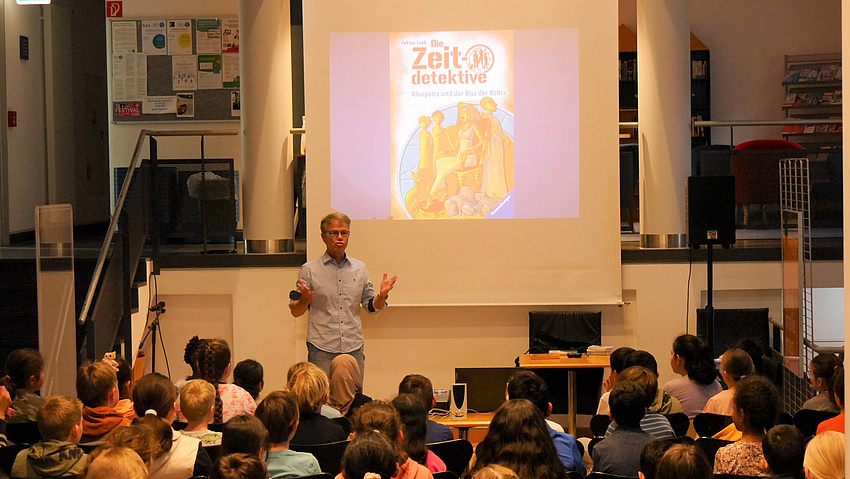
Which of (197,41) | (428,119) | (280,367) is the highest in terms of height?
(197,41)

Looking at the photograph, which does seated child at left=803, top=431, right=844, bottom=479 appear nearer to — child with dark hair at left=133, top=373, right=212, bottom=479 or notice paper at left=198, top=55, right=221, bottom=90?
child with dark hair at left=133, top=373, right=212, bottom=479

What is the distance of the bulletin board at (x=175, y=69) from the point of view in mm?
9742

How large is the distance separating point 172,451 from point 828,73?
416 inches

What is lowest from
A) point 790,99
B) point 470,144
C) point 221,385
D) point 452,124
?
point 221,385

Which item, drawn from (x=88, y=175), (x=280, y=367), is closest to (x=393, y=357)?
(x=280, y=367)

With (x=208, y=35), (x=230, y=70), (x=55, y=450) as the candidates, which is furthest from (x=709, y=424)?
(x=208, y=35)

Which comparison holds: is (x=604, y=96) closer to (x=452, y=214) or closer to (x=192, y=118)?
(x=452, y=214)

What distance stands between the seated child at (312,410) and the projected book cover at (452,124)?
3154 millimetres

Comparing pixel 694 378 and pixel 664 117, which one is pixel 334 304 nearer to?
pixel 694 378

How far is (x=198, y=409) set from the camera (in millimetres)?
3898

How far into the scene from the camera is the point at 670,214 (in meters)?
7.34

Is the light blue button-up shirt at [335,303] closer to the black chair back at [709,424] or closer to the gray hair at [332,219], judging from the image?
the gray hair at [332,219]

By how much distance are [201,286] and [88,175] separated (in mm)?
4582

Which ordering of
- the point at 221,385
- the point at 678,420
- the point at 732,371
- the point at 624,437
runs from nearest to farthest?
the point at 624,437 < the point at 678,420 < the point at 221,385 < the point at 732,371
